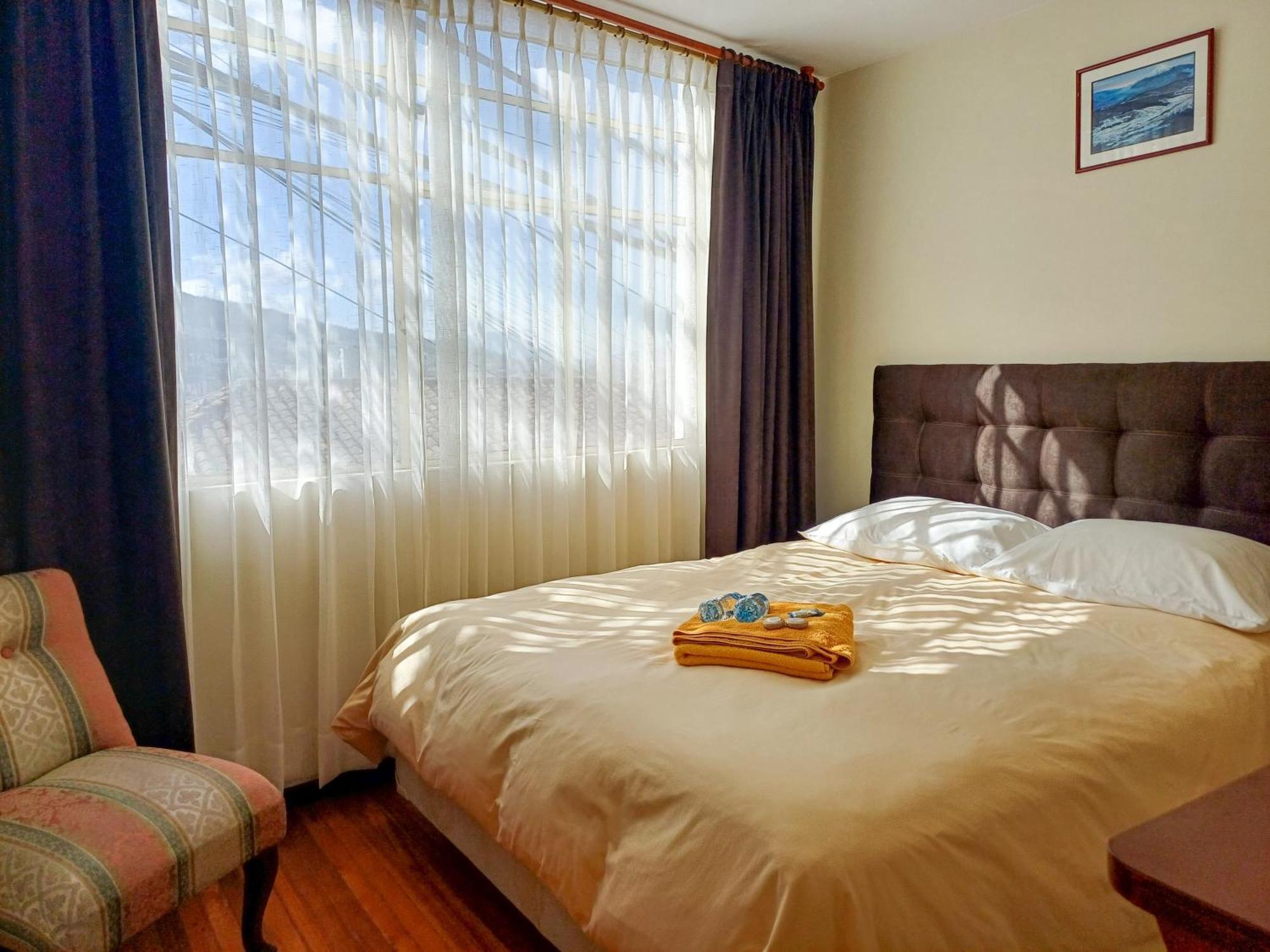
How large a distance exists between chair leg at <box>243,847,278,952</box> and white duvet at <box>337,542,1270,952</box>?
371mm

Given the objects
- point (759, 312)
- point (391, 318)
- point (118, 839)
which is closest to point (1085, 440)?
point (759, 312)

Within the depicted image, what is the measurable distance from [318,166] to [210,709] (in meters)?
1.61

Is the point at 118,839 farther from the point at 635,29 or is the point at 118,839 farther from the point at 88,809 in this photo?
the point at 635,29

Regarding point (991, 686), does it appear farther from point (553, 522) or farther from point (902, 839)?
point (553, 522)

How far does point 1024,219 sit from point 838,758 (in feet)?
8.12

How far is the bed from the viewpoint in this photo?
1.36m

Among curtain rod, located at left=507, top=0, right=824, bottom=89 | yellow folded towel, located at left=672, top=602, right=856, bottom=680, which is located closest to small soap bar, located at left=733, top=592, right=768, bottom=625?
yellow folded towel, located at left=672, top=602, right=856, bottom=680

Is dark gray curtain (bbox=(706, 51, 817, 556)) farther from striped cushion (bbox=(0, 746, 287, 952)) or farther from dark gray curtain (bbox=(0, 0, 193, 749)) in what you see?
striped cushion (bbox=(0, 746, 287, 952))

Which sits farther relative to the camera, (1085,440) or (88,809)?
(1085,440)

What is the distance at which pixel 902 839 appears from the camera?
4.42 ft

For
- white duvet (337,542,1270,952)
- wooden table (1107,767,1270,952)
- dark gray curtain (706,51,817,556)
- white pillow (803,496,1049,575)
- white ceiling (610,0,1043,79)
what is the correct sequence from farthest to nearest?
dark gray curtain (706,51,817,556) → white ceiling (610,0,1043,79) → white pillow (803,496,1049,575) → white duvet (337,542,1270,952) → wooden table (1107,767,1270,952)

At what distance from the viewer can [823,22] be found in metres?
3.32

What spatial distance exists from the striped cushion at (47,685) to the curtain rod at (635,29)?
7.42 feet

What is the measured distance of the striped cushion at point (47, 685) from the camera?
184cm
